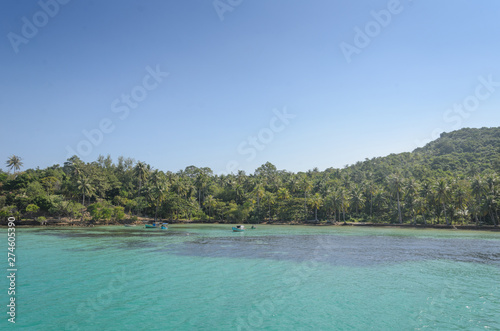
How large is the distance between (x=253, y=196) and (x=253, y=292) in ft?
281

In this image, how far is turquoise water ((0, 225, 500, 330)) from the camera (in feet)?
44.4

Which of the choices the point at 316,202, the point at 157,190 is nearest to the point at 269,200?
the point at 316,202

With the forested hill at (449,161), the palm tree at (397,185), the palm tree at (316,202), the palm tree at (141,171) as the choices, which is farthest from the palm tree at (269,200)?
the forested hill at (449,161)

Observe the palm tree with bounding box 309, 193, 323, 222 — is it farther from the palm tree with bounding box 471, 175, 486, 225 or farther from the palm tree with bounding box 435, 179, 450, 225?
the palm tree with bounding box 471, 175, 486, 225

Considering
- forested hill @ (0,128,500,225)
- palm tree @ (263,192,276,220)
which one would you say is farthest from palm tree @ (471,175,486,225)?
palm tree @ (263,192,276,220)

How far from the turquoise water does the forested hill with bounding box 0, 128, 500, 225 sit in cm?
5457

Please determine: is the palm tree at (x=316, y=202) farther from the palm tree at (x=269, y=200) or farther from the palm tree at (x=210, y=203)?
the palm tree at (x=210, y=203)

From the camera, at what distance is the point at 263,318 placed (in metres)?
14.1

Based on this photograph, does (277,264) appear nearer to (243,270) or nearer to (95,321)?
(243,270)

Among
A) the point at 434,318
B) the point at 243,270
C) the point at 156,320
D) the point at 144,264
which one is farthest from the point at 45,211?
the point at 434,318

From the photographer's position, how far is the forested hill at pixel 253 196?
3017 inches

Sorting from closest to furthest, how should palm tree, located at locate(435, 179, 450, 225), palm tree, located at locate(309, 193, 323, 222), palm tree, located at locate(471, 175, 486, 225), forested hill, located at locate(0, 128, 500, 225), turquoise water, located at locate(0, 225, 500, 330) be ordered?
1. turquoise water, located at locate(0, 225, 500, 330)
2. palm tree, located at locate(471, 175, 486, 225)
3. palm tree, located at locate(435, 179, 450, 225)
4. forested hill, located at locate(0, 128, 500, 225)
5. palm tree, located at locate(309, 193, 323, 222)

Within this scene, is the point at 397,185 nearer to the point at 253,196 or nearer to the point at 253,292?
the point at 253,196

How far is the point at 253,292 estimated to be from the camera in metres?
18.0
